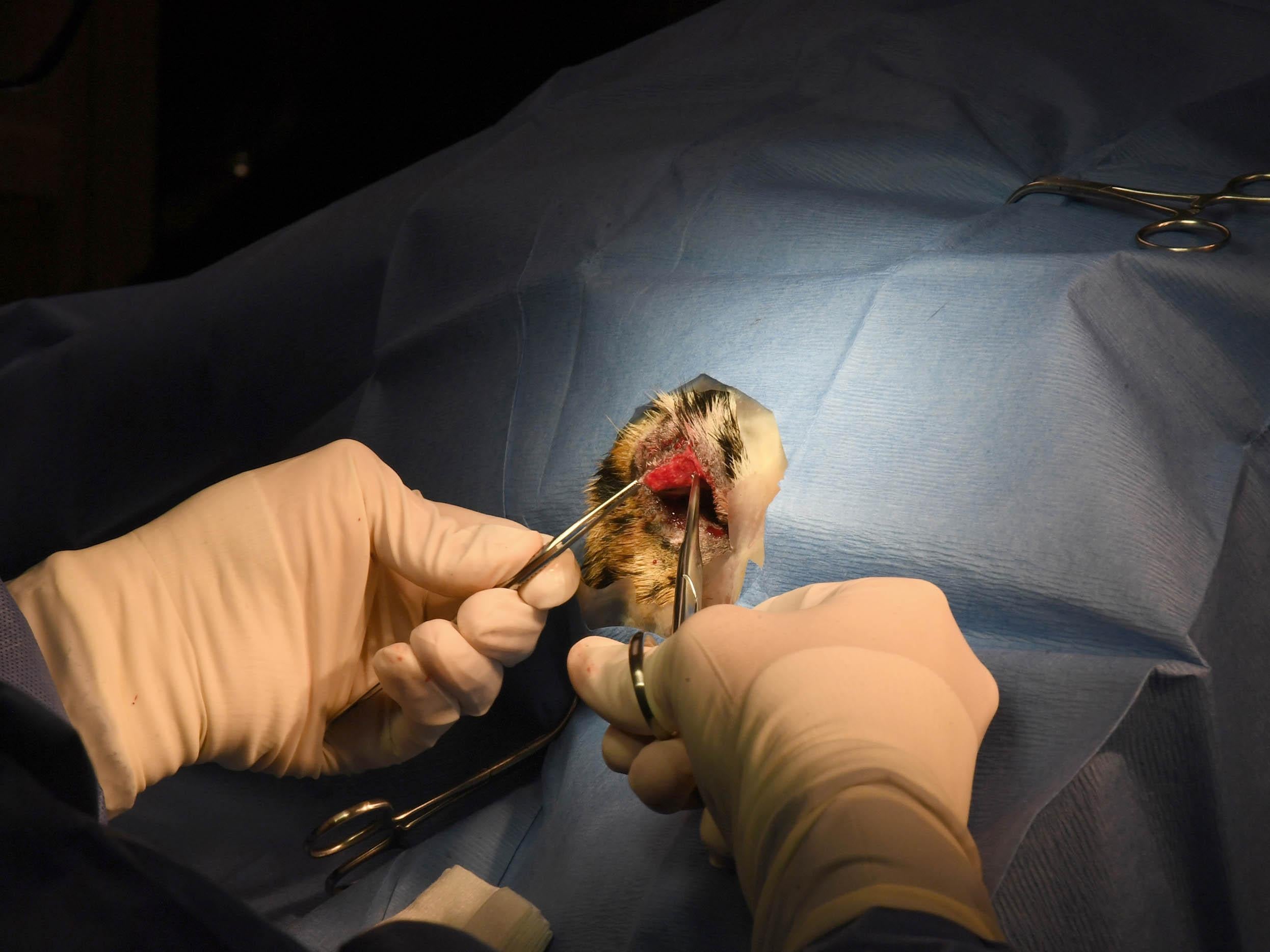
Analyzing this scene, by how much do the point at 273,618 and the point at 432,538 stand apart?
135 mm

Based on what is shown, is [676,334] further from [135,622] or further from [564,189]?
[135,622]

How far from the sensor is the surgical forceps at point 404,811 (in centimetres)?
72

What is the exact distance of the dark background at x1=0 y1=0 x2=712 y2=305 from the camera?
1.54 metres

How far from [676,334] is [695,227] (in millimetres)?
117

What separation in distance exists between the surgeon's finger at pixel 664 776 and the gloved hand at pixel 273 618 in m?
0.16

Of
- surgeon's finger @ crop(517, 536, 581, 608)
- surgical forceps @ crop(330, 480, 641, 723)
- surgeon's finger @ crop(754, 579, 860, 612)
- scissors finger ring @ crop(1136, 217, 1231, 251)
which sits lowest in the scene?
surgeon's finger @ crop(517, 536, 581, 608)

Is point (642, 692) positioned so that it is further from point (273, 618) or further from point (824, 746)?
point (273, 618)

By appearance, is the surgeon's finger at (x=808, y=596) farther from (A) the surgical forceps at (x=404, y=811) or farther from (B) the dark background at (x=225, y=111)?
(B) the dark background at (x=225, y=111)

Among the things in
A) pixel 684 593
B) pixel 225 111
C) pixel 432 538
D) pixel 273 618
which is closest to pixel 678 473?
pixel 684 593

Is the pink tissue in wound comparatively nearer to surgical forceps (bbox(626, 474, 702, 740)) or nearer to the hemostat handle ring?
surgical forceps (bbox(626, 474, 702, 740))

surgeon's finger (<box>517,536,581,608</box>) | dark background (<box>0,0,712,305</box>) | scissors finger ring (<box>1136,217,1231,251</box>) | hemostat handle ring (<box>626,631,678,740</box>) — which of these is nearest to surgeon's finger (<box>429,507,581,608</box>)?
surgeon's finger (<box>517,536,581,608</box>)

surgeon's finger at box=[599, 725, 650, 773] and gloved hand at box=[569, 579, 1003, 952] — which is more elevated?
gloved hand at box=[569, 579, 1003, 952]

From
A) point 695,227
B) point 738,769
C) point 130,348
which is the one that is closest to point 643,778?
point 738,769

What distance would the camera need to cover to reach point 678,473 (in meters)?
0.72
